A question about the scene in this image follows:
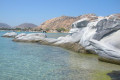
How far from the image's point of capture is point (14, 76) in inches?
363

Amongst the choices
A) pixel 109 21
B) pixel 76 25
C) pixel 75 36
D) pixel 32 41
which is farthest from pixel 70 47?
pixel 32 41

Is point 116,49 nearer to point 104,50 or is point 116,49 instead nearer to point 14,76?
point 104,50

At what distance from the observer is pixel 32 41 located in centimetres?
3328

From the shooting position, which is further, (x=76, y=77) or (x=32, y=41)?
(x=32, y=41)

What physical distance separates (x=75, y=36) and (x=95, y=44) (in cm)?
932

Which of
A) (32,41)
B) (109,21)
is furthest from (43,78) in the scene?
(32,41)

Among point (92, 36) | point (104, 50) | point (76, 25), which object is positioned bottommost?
point (104, 50)

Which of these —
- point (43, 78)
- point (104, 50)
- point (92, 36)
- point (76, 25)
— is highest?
point (76, 25)

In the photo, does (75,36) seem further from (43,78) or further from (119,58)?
(43,78)

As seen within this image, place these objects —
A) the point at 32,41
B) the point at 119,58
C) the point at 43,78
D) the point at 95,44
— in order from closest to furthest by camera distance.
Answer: the point at 43,78 → the point at 119,58 → the point at 95,44 → the point at 32,41

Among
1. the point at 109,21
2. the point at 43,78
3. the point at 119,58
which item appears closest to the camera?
the point at 43,78

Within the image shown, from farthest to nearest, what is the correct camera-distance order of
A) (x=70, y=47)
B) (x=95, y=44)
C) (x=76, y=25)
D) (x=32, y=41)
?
(x=32, y=41) < (x=76, y=25) < (x=70, y=47) < (x=95, y=44)

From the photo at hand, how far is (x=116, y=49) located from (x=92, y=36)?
16.3 feet

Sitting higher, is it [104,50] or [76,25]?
[76,25]
